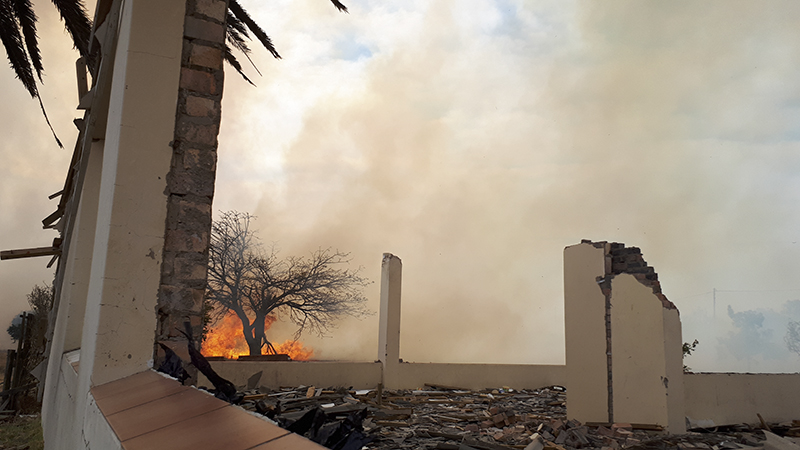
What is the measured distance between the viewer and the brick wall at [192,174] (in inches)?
111

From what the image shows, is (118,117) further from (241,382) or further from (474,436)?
(241,382)

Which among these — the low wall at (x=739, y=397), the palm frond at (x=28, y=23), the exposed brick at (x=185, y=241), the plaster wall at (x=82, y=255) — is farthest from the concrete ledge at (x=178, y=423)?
the low wall at (x=739, y=397)

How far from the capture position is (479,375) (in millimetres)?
11578

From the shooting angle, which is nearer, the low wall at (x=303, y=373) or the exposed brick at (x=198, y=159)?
the exposed brick at (x=198, y=159)

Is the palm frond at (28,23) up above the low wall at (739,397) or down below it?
above

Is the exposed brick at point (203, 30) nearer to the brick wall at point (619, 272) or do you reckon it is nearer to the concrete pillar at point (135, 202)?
the concrete pillar at point (135, 202)

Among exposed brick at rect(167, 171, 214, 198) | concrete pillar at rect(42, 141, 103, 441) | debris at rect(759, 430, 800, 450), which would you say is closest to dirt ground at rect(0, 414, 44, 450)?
concrete pillar at rect(42, 141, 103, 441)

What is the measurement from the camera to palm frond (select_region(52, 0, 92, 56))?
6.74m

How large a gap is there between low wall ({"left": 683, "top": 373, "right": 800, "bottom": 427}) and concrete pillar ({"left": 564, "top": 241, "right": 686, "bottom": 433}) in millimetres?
1944

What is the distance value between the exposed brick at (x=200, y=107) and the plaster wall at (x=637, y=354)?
6.19 metres

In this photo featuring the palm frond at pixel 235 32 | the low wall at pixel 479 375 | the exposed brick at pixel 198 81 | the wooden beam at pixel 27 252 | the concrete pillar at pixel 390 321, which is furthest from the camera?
the low wall at pixel 479 375

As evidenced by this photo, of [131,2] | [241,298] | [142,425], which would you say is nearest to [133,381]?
[142,425]

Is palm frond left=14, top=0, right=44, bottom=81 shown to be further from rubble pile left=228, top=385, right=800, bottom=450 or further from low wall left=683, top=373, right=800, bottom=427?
low wall left=683, top=373, right=800, bottom=427

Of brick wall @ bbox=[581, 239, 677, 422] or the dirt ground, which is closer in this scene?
the dirt ground
